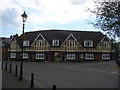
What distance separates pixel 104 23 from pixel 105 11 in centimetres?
80

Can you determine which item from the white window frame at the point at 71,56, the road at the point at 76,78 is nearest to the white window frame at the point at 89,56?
the white window frame at the point at 71,56

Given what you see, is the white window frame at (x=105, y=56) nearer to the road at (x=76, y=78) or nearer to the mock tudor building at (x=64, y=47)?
the mock tudor building at (x=64, y=47)

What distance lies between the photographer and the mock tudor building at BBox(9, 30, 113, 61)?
50.0 metres

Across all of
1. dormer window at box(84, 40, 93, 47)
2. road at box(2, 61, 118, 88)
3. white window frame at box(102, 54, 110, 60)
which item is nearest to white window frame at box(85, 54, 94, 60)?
dormer window at box(84, 40, 93, 47)

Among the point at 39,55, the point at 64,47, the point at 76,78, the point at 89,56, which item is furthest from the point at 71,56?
the point at 76,78

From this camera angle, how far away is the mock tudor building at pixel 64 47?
164ft

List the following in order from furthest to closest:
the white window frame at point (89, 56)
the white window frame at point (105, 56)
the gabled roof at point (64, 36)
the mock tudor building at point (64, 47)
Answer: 1. the white window frame at point (105, 56)
2. the gabled roof at point (64, 36)
3. the white window frame at point (89, 56)
4. the mock tudor building at point (64, 47)

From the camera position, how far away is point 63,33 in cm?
5378

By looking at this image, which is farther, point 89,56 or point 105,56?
point 105,56

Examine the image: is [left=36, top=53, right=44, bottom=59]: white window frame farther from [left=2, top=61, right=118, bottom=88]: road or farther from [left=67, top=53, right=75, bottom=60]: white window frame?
[left=2, top=61, right=118, bottom=88]: road

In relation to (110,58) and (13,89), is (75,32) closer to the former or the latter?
(110,58)

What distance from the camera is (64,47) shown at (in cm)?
5000

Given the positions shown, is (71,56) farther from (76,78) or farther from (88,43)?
(76,78)

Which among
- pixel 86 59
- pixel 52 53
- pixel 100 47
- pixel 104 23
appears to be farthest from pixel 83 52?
pixel 104 23
